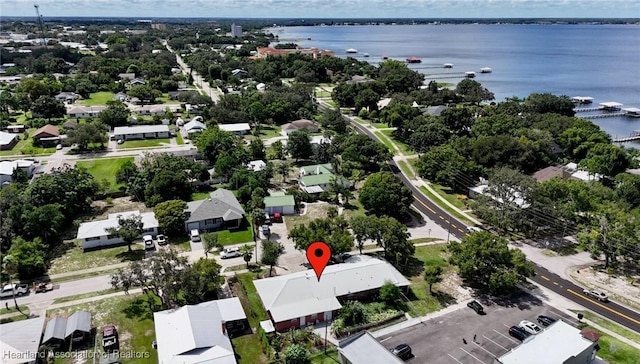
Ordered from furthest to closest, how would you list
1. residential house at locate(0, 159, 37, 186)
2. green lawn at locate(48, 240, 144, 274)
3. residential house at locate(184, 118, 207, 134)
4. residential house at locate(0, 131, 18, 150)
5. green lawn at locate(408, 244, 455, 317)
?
residential house at locate(184, 118, 207, 134)
residential house at locate(0, 131, 18, 150)
residential house at locate(0, 159, 37, 186)
green lawn at locate(48, 240, 144, 274)
green lawn at locate(408, 244, 455, 317)

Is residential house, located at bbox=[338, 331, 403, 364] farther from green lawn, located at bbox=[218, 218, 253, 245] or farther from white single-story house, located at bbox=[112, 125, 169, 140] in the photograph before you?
white single-story house, located at bbox=[112, 125, 169, 140]

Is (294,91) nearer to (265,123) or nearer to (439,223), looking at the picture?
(265,123)

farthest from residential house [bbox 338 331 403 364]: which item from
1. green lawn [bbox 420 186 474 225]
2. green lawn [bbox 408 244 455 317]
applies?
green lawn [bbox 420 186 474 225]

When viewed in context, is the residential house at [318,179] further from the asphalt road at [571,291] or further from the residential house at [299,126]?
the residential house at [299,126]

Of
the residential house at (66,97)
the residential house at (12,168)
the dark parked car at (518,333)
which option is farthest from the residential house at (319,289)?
the residential house at (66,97)

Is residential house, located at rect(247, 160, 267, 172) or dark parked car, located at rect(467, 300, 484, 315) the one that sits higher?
residential house, located at rect(247, 160, 267, 172)

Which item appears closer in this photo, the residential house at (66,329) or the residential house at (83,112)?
the residential house at (66,329)

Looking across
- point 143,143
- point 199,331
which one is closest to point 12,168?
point 143,143
